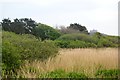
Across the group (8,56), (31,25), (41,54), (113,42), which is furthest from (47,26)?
(8,56)

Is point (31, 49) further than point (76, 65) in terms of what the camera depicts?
Yes

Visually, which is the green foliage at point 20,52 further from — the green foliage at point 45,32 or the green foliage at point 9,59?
the green foliage at point 45,32

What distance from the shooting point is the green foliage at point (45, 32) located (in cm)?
1819

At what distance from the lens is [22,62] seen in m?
7.12

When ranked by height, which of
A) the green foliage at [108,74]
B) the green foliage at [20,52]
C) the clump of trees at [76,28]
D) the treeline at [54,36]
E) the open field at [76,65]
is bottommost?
the green foliage at [108,74]

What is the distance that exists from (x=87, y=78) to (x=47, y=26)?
14.9 m

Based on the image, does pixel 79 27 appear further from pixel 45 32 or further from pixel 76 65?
pixel 76 65

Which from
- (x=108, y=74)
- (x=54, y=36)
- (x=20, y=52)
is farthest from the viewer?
(x=54, y=36)

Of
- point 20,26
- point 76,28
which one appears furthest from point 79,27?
point 20,26

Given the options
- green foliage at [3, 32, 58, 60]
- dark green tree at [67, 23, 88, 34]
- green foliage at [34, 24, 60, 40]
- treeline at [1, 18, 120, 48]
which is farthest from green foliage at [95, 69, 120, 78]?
dark green tree at [67, 23, 88, 34]

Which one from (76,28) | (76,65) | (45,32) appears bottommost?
(76,65)

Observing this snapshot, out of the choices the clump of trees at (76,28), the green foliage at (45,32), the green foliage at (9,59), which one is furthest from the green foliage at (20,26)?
the green foliage at (9,59)

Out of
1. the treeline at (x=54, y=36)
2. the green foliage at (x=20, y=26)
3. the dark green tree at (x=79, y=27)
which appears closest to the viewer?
the green foliage at (x=20, y=26)

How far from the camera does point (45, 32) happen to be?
769 inches
